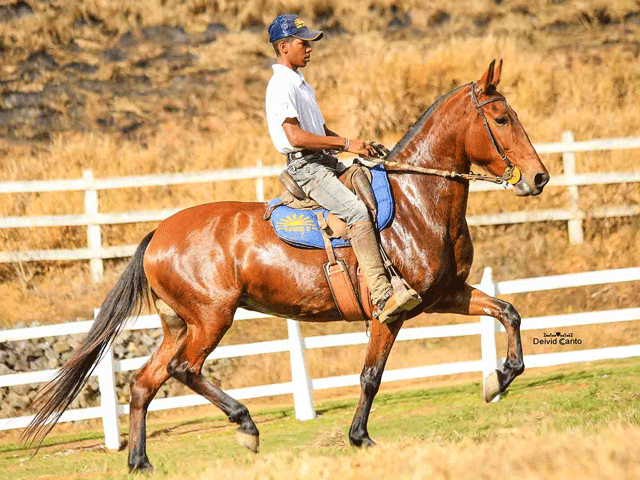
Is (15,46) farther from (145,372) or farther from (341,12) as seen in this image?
(145,372)

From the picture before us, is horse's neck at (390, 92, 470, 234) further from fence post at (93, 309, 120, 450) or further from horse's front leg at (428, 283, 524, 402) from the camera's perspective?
fence post at (93, 309, 120, 450)

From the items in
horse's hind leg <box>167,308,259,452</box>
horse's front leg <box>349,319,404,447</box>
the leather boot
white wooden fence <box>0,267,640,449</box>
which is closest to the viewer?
the leather boot

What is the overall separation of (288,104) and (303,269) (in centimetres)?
126

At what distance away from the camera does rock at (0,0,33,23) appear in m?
28.6

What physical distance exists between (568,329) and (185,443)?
21.7 ft

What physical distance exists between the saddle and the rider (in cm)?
11

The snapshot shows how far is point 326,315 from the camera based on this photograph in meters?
7.71

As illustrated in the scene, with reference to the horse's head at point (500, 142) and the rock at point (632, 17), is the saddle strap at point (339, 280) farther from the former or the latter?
the rock at point (632, 17)

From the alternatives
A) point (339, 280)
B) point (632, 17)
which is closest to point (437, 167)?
point (339, 280)

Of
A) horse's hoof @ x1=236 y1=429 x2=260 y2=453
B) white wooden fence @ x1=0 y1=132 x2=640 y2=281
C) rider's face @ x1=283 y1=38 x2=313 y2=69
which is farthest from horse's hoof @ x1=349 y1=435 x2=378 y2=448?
white wooden fence @ x1=0 y1=132 x2=640 y2=281

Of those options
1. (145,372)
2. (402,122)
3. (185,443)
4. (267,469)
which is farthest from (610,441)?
(402,122)

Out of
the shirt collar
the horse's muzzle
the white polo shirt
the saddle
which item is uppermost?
the shirt collar

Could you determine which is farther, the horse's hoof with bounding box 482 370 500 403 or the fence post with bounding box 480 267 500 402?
the fence post with bounding box 480 267 500 402

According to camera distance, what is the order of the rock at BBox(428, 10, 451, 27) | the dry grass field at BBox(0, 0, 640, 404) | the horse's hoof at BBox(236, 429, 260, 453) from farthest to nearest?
the rock at BBox(428, 10, 451, 27), the dry grass field at BBox(0, 0, 640, 404), the horse's hoof at BBox(236, 429, 260, 453)
